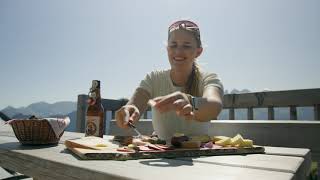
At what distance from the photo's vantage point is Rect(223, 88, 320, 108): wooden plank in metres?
2.49

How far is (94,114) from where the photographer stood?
167 centimetres

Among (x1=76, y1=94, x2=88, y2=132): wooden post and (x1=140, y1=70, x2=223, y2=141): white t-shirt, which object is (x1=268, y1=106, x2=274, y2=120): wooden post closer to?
(x1=140, y1=70, x2=223, y2=141): white t-shirt

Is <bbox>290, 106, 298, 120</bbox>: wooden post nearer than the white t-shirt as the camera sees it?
No

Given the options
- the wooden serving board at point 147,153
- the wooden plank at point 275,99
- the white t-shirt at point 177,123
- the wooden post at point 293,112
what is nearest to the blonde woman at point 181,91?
the white t-shirt at point 177,123

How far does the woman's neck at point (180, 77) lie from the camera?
76.1 inches

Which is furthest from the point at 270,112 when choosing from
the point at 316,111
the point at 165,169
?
the point at 165,169

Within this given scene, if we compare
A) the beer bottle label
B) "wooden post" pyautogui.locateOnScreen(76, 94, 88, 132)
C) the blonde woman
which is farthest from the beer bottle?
"wooden post" pyautogui.locateOnScreen(76, 94, 88, 132)

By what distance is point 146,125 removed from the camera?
8.34 feet

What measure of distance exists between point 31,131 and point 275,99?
83.6 inches

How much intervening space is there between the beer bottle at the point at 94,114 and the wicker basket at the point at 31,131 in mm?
253

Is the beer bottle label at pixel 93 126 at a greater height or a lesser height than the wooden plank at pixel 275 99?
lesser

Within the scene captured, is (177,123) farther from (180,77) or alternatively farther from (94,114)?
(180,77)

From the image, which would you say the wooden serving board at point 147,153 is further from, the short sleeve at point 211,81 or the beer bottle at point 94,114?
the short sleeve at point 211,81

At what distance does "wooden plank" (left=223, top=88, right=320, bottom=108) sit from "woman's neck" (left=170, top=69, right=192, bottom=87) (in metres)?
1.17
